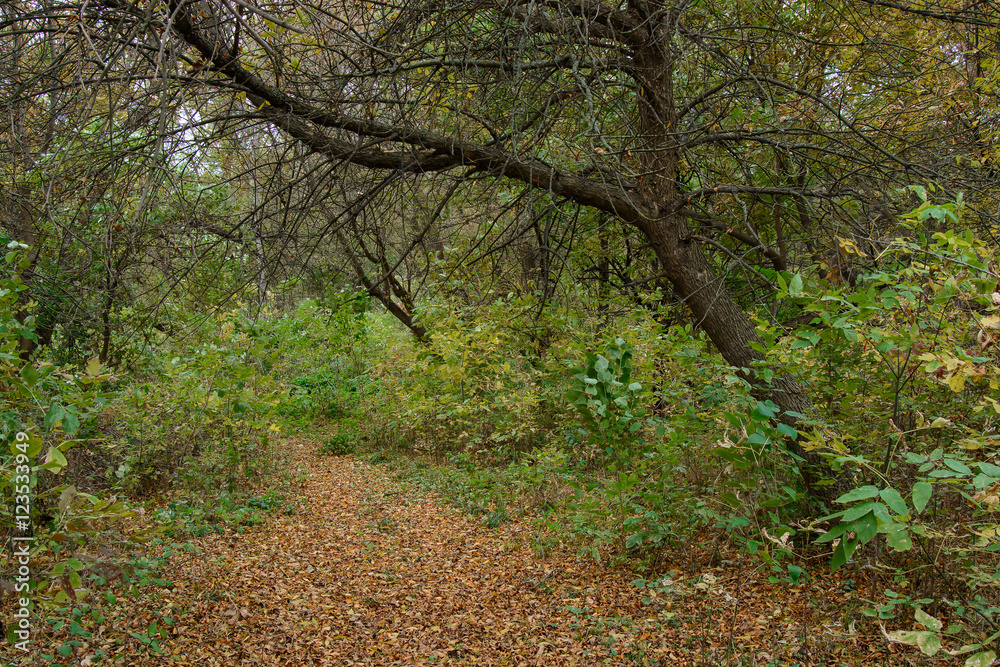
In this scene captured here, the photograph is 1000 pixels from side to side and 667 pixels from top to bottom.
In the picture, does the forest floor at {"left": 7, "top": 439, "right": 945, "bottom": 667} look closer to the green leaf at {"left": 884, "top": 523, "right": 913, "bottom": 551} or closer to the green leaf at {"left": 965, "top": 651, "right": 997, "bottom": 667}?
the green leaf at {"left": 965, "top": 651, "right": 997, "bottom": 667}

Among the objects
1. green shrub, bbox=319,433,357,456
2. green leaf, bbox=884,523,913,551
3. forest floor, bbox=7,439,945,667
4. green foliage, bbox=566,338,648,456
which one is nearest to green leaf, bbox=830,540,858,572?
green leaf, bbox=884,523,913,551

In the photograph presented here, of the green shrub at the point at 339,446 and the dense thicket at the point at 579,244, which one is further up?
the dense thicket at the point at 579,244

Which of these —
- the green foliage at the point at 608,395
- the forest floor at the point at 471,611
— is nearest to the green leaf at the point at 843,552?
the forest floor at the point at 471,611

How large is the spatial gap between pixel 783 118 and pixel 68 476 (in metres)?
5.72

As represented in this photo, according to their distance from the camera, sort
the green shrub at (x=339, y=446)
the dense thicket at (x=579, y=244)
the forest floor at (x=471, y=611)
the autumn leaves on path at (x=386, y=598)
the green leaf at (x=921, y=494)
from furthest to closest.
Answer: the green shrub at (x=339, y=446) → the autumn leaves on path at (x=386, y=598) → the forest floor at (x=471, y=611) → the dense thicket at (x=579, y=244) → the green leaf at (x=921, y=494)

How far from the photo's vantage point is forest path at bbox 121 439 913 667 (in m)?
3.11

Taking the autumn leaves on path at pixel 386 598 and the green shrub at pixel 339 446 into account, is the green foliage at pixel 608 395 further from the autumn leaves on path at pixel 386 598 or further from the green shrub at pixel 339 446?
the green shrub at pixel 339 446

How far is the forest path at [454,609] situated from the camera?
3.11 meters

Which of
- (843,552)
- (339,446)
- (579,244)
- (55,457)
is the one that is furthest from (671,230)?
(339,446)

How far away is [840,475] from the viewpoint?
3.63 meters

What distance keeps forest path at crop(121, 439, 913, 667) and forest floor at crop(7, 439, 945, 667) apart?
0.01 meters

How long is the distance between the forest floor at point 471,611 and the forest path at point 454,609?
10mm

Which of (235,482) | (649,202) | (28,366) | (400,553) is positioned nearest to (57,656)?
(28,366)

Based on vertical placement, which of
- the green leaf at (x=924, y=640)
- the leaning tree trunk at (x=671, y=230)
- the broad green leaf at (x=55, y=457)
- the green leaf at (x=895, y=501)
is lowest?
the green leaf at (x=924, y=640)
